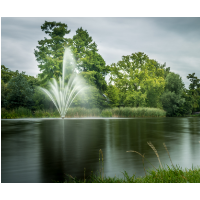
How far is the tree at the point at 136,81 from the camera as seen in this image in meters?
47.1

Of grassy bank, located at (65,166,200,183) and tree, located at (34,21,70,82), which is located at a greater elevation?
tree, located at (34,21,70,82)

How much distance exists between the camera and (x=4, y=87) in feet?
117

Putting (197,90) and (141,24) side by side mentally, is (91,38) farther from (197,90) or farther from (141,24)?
(197,90)

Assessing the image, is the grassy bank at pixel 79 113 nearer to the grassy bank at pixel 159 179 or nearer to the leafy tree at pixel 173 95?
the leafy tree at pixel 173 95

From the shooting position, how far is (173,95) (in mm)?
50688

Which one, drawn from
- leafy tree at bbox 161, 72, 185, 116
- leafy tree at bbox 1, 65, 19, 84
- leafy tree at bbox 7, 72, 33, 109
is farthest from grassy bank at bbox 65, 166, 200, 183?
leafy tree at bbox 1, 65, 19, 84

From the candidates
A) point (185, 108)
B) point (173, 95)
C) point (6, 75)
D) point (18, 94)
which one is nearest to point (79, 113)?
point (18, 94)

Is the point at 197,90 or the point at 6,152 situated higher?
the point at 197,90

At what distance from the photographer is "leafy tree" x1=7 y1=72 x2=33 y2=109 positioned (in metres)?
32.5

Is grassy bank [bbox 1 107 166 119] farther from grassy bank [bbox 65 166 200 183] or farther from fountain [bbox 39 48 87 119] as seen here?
grassy bank [bbox 65 166 200 183]

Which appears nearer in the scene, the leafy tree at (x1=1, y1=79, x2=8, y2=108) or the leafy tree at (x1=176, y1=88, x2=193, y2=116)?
the leafy tree at (x1=1, y1=79, x2=8, y2=108)
